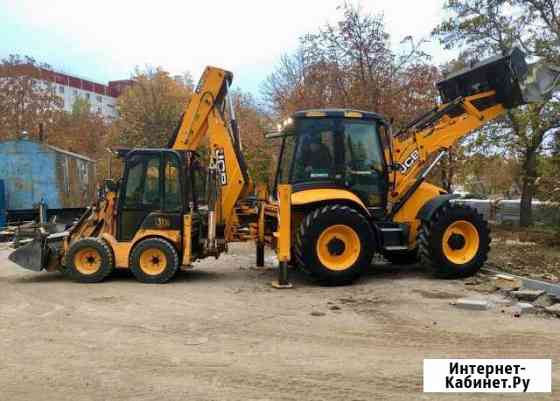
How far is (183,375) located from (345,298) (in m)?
3.41

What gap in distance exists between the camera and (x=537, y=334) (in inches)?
209

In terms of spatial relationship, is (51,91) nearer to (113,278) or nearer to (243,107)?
(243,107)

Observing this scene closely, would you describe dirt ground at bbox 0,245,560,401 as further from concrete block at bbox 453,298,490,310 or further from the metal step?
the metal step

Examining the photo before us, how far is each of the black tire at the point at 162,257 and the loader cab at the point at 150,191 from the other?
0.30m

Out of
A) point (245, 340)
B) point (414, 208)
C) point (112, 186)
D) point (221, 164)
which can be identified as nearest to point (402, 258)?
point (414, 208)

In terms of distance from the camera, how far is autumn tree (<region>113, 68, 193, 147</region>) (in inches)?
1071

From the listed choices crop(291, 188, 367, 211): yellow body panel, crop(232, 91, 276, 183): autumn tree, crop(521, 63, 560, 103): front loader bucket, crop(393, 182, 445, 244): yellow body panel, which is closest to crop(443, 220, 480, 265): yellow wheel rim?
crop(393, 182, 445, 244): yellow body panel

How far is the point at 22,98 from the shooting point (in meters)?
32.2

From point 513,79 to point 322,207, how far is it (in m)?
3.93

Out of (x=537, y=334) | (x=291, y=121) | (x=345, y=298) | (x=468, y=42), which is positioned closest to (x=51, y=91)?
(x=468, y=42)

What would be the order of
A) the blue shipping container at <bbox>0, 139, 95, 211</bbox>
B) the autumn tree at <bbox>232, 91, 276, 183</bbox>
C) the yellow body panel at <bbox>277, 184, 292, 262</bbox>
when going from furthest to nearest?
the autumn tree at <bbox>232, 91, 276, 183</bbox>, the blue shipping container at <bbox>0, 139, 95, 211</bbox>, the yellow body panel at <bbox>277, 184, 292, 262</bbox>

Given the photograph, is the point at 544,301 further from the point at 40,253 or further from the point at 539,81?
the point at 40,253

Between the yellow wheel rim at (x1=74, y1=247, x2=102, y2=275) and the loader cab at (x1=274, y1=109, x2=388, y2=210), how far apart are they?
138 inches

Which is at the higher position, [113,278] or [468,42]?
[468,42]
